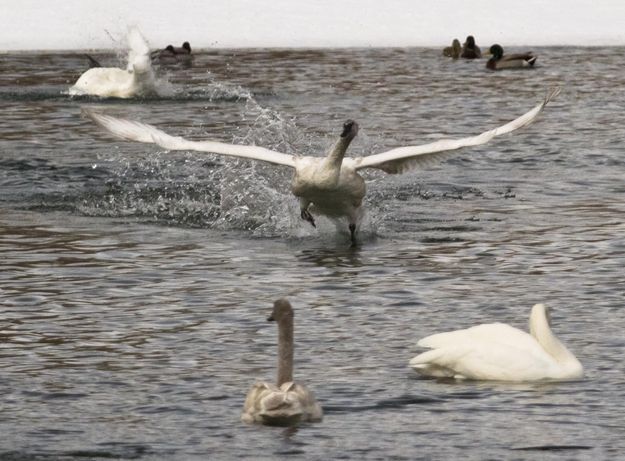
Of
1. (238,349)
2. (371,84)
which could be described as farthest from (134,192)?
(371,84)

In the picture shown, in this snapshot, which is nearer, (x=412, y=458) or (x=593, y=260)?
(x=412, y=458)

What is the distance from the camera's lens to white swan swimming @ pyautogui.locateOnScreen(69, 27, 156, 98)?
33750 mm

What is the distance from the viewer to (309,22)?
156 ft

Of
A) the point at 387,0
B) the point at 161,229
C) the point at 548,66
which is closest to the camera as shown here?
the point at 161,229

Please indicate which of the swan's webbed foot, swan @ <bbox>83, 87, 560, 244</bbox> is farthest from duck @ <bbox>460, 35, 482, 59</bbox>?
the swan's webbed foot

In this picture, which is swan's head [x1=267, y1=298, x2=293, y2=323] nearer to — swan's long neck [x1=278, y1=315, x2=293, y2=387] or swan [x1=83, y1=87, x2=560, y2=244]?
swan's long neck [x1=278, y1=315, x2=293, y2=387]

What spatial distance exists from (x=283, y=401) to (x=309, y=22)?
1490 inches

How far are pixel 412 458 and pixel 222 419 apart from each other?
4.39 feet

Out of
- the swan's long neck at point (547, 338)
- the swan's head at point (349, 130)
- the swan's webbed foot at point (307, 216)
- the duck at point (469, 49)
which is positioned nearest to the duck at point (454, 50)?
the duck at point (469, 49)

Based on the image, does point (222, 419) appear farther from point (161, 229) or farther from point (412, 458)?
point (161, 229)

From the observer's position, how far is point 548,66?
41500 millimetres

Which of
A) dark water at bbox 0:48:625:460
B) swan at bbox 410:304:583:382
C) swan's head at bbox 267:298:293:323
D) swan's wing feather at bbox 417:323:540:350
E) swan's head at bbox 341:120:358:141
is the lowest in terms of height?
dark water at bbox 0:48:625:460

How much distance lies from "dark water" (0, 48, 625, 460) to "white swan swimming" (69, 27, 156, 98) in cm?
464

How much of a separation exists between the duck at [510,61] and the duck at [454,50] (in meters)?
1.73
